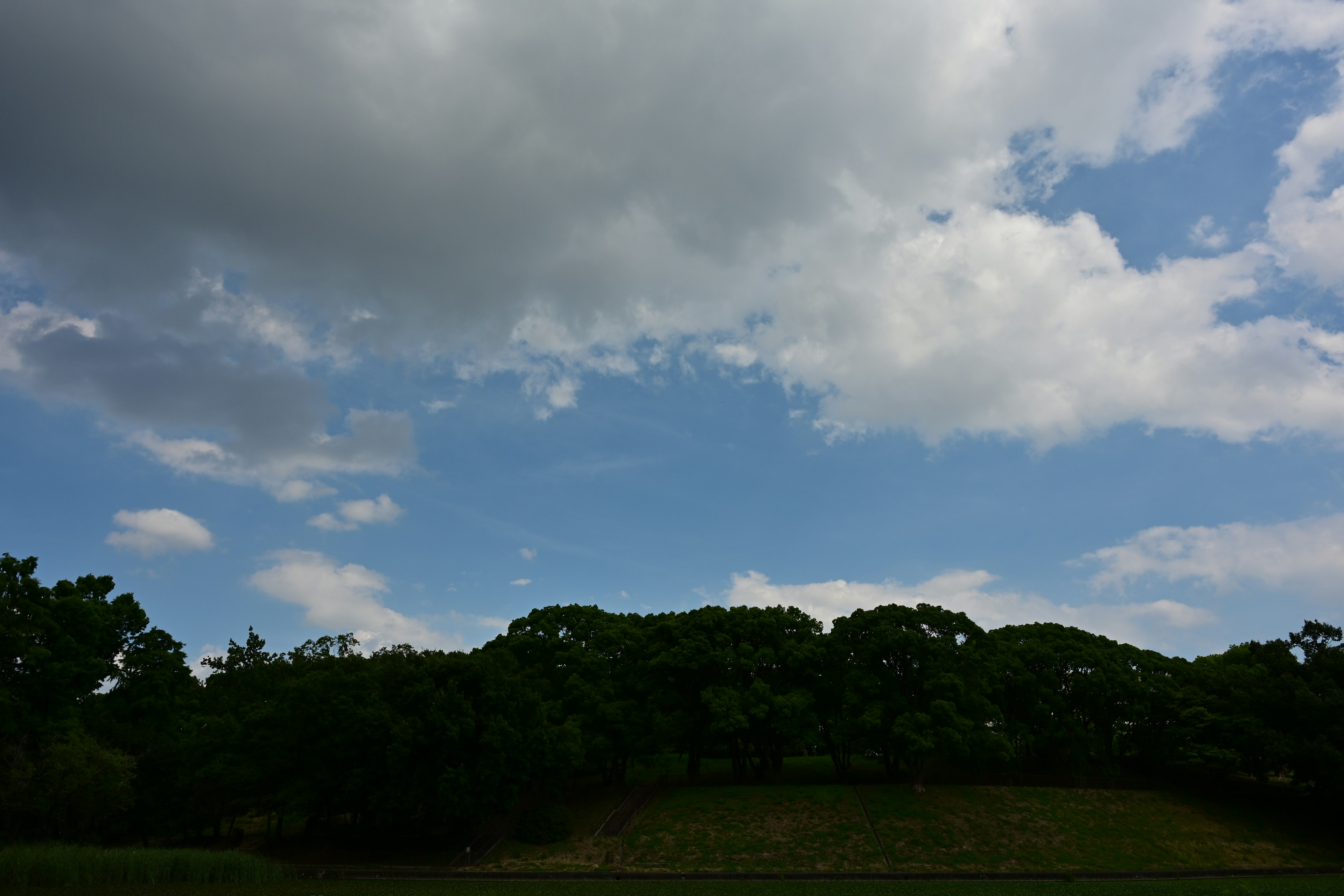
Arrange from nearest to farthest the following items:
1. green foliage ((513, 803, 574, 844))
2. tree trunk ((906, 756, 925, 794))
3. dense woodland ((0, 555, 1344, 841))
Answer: dense woodland ((0, 555, 1344, 841)) → green foliage ((513, 803, 574, 844)) → tree trunk ((906, 756, 925, 794))

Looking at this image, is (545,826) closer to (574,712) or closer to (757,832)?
(574,712)

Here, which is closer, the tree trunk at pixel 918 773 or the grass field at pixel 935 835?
the grass field at pixel 935 835

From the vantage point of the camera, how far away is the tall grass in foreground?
106 feet

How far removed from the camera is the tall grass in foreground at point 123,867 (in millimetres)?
32344

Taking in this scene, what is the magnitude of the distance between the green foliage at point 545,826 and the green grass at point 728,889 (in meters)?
7.42

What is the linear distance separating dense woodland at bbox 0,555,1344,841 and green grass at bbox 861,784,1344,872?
3.09m

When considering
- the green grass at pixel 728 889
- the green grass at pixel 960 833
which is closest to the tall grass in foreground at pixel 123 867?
the green grass at pixel 728 889

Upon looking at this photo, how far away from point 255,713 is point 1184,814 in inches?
2342

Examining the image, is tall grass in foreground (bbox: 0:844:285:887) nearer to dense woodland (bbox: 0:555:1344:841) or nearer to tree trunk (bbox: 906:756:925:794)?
dense woodland (bbox: 0:555:1344:841)

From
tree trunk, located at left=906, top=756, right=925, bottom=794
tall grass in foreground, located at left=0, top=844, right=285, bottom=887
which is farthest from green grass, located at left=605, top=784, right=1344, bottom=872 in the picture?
tall grass in foreground, located at left=0, top=844, right=285, bottom=887

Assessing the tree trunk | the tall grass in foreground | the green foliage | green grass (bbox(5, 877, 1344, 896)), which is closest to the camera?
green grass (bbox(5, 877, 1344, 896))

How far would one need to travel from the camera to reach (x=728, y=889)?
3541 centimetres

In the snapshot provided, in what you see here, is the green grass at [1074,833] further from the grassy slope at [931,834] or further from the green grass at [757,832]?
the green grass at [757,832]

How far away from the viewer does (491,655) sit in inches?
2078
